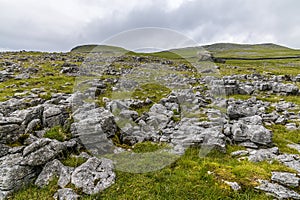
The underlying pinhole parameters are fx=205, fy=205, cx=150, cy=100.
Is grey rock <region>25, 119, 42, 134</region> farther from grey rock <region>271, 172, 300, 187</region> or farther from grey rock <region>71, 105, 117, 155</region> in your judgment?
grey rock <region>271, 172, 300, 187</region>

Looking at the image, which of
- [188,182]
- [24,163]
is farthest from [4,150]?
[188,182]

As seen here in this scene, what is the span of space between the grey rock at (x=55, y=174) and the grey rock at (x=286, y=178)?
8902mm

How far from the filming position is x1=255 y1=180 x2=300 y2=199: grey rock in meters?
7.68

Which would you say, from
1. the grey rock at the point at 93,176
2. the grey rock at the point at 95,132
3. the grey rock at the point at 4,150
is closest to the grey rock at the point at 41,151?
the grey rock at the point at 4,150

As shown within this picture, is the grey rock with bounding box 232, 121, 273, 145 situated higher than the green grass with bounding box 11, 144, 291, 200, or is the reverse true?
the grey rock with bounding box 232, 121, 273, 145

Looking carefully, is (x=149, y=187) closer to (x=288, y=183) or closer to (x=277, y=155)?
(x=288, y=183)

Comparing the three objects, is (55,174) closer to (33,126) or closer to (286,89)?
(33,126)

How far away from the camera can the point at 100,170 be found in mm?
9547

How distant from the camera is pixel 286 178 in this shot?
858cm

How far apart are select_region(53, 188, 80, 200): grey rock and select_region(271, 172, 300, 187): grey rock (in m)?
8.23

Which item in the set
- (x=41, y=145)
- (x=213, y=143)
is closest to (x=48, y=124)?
(x=41, y=145)

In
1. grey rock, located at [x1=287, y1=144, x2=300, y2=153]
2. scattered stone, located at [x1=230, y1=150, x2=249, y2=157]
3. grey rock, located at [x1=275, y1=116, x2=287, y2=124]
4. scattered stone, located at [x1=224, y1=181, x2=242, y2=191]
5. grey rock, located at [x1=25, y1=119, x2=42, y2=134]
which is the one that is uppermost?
grey rock, located at [x1=25, y1=119, x2=42, y2=134]

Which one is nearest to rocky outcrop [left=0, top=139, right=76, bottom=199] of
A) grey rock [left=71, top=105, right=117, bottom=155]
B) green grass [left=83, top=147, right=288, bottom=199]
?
grey rock [left=71, top=105, right=117, bottom=155]

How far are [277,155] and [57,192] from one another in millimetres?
11138
